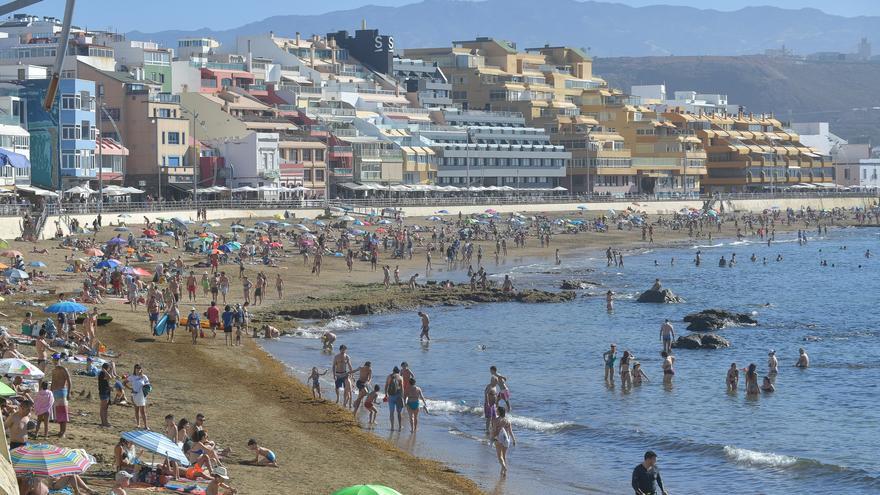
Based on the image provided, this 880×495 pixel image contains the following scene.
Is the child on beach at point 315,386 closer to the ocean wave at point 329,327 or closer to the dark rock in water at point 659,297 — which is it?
the ocean wave at point 329,327

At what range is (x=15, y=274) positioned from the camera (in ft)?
129

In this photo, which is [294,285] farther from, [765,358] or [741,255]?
[741,255]

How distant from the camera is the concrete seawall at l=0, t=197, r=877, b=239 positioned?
58.1 metres

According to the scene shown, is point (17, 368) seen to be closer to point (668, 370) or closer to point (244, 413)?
point (244, 413)

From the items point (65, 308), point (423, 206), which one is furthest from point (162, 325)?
point (423, 206)

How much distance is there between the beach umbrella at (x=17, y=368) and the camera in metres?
21.8

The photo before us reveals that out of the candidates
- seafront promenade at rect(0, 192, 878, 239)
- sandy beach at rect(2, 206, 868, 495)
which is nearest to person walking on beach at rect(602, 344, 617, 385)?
sandy beach at rect(2, 206, 868, 495)

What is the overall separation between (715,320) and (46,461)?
3212 centimetres

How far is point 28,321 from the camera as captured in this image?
30297 mm

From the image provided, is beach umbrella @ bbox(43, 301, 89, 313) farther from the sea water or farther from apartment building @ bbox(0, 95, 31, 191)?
apartment building @ bbox(0, 95, 31, 191)

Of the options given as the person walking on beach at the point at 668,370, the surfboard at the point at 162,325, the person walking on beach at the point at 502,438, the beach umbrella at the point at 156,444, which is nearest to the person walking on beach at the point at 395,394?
the person walking on beach at the point at 502,438

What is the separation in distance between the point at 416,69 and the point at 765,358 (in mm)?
103602

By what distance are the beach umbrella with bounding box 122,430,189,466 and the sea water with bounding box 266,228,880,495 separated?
223 inches

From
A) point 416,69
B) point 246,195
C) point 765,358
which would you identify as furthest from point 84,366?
point 416,69
